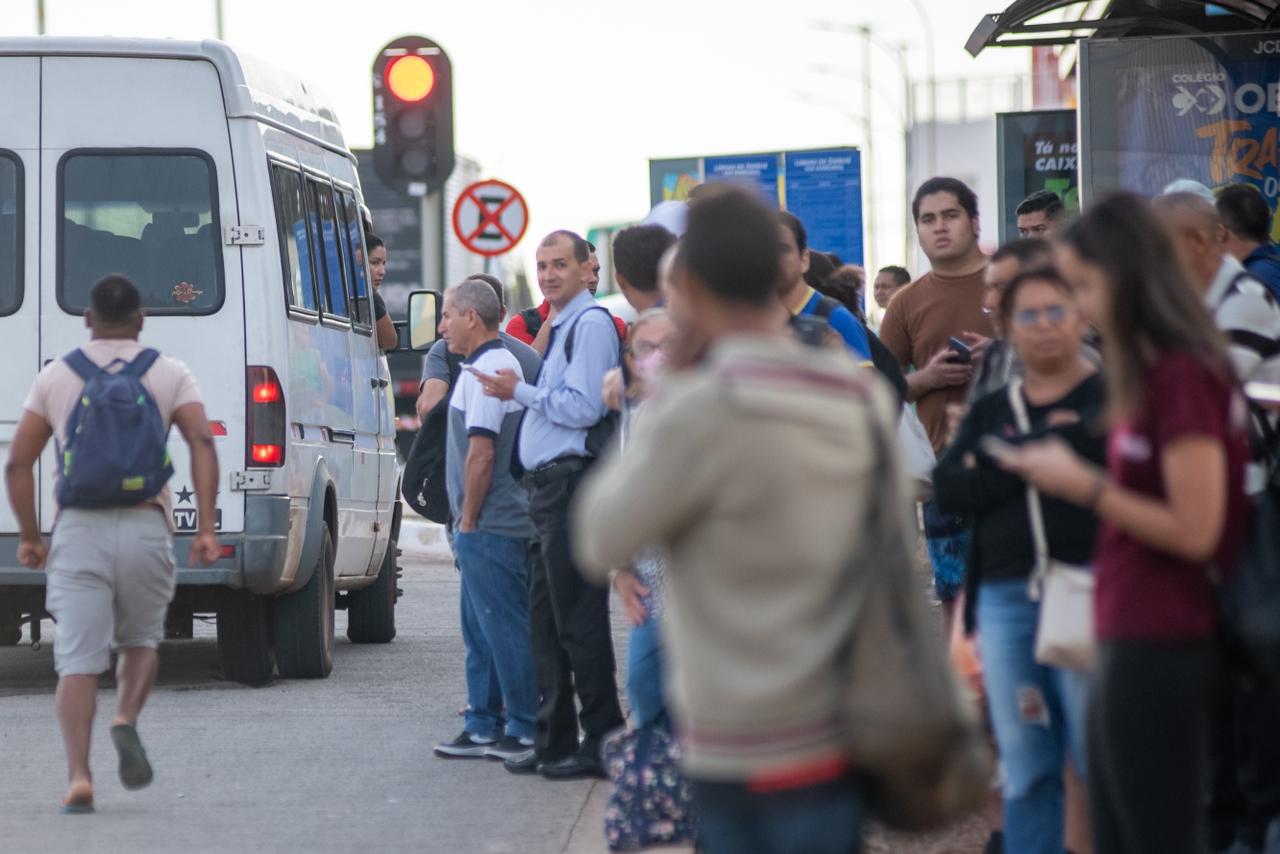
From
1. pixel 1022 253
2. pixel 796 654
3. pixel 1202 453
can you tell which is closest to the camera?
pixel 796 654

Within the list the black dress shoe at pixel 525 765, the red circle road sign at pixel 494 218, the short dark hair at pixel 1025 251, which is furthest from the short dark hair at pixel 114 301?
the red circle road sign at pixel 494 218

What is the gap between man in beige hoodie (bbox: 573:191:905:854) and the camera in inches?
141

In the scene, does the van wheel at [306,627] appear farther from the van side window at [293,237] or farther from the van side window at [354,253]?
the van side window at [354,253]

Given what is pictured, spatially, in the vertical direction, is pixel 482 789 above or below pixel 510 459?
below

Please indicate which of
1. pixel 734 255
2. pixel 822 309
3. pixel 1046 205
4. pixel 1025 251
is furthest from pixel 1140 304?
pixel 1046 205

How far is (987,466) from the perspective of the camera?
5.28m

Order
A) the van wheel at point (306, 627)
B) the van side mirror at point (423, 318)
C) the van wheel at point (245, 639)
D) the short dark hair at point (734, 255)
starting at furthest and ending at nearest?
the van side mirror at point (423, 318) < the van wheel at point (306, 627) < the van wheel at point (245, 639) < the short dark hair at point (734, 255)

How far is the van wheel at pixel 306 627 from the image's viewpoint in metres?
11.1

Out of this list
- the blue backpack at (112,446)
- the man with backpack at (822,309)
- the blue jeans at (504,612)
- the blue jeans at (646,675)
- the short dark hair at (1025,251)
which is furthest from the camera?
the blue jeans at (504,612)

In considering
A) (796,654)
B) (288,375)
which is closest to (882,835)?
(796,654)

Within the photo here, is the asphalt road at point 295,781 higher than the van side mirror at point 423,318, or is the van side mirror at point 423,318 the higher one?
the van side mirror at point 423,318

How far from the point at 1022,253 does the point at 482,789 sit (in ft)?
10.6

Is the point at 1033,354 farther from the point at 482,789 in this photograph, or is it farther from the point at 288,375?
the point at 288,375

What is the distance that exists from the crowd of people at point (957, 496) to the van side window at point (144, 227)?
2.84 metres
